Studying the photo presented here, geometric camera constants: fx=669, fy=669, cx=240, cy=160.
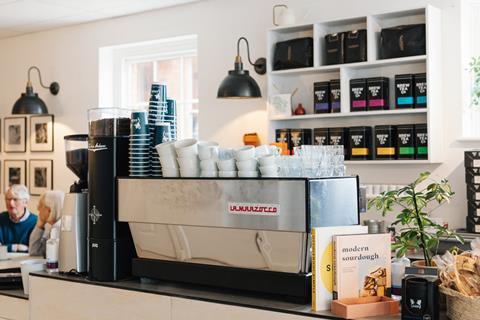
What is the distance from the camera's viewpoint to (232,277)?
2.26 meters

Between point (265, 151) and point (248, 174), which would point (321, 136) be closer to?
point (265, 151)

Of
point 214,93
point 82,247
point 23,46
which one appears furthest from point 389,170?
point 23,46

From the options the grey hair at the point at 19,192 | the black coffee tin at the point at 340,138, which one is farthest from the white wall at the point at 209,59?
the grey hair at the point at 19,192

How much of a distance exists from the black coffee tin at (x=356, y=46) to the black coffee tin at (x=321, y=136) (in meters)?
0.53

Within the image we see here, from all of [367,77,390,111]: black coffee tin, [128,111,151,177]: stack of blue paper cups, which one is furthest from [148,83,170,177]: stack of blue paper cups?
[367,77,390,111]: black coffee tin

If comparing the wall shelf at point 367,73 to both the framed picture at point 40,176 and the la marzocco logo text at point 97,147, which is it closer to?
the la marzocco logo text at point 97,147

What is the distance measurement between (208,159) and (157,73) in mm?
4159

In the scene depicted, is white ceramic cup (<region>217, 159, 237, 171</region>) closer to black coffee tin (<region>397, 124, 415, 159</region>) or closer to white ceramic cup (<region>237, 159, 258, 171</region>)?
white ceramic cup (<region>237, 159, 258, 171</region>)

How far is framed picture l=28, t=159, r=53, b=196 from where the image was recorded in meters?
6.90

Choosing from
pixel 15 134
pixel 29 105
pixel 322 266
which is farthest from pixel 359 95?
pixel 15 134

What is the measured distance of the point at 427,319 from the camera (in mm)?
1839

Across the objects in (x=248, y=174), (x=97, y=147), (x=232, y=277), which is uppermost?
(x=97, y=147)

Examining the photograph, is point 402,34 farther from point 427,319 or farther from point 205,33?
point 427,319

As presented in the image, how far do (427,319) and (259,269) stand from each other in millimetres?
584
